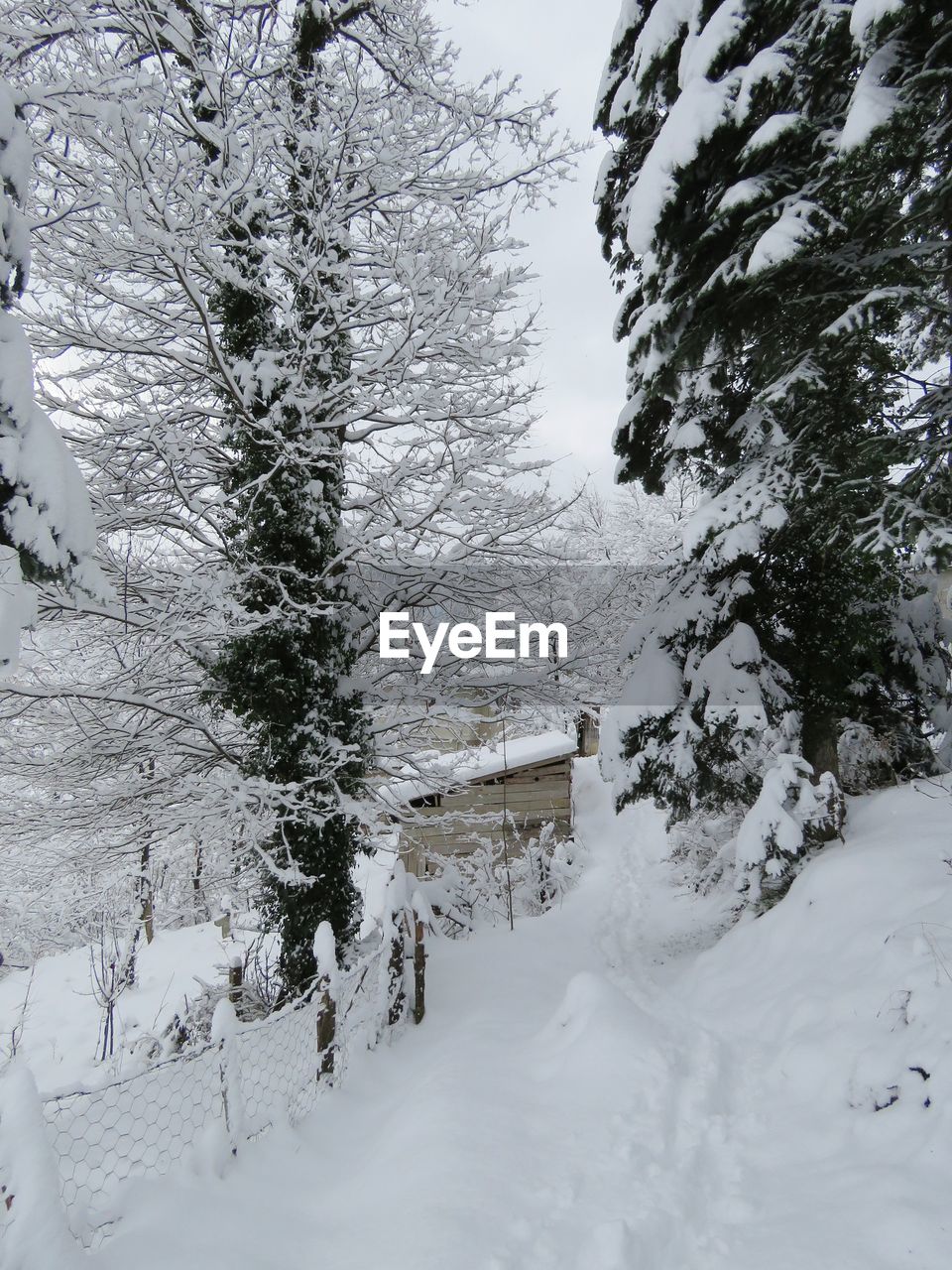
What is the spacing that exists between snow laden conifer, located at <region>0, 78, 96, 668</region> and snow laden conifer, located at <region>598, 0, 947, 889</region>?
145 inches

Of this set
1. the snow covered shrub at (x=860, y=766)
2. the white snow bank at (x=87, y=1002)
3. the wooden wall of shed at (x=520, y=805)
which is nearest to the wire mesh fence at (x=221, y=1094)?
the white snow bank at (x=87, y=1002)

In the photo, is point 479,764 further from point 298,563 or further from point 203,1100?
point 203,1100

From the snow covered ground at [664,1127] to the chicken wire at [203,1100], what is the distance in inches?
6.6

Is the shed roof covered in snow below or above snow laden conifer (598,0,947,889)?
below

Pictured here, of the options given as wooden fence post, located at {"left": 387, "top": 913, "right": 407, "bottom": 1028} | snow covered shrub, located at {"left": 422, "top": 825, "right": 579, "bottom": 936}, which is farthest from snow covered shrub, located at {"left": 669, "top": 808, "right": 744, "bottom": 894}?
wooden fence post, located at {"left": 387, "top": 913, "right": 407, "bottom": 1028}

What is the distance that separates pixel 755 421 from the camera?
249 inches

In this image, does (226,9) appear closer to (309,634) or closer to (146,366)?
(146,366)

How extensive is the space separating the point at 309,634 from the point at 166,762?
317 cm

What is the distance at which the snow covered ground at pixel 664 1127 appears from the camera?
287cm

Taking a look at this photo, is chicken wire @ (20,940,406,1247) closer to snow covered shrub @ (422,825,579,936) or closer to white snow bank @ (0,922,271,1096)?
white snow bank @ (0,922,271,1096)

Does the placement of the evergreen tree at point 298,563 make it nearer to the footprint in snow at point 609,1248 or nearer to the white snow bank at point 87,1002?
the white snow bank at point 87,1002

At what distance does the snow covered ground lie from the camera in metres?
2.87

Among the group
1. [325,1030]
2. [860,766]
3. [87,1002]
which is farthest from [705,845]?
[87,1002]

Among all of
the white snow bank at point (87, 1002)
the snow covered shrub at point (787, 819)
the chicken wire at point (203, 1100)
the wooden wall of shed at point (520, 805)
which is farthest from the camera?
the wooden wall of shed at point (520, 805)
